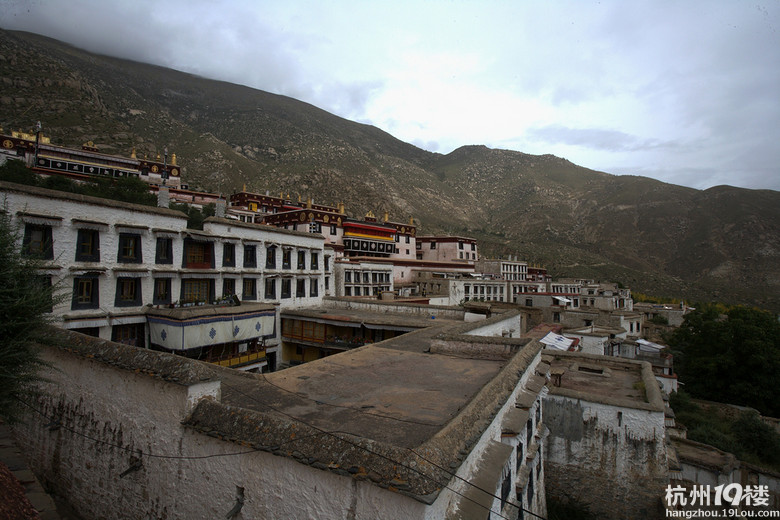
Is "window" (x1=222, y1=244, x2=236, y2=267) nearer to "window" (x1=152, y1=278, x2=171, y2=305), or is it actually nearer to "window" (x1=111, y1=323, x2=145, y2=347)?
"window" (x1=152, y1=278, x2=171, y2=305)

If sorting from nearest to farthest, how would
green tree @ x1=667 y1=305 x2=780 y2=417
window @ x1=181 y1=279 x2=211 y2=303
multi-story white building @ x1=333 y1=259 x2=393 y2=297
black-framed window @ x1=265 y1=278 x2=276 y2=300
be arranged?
window @ x1=181 y1=279 x2=211 y2=303 < black-framed window @ x1=265 y1=278 x2=276 y2=300 < green tree @ x1=667 y1=305 x2=780 y2=417 < multi-story white building @ x1=333 y1=259 x2=393 y2=297

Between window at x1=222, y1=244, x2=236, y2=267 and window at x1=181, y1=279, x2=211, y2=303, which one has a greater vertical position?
window at x1=222, y1=244, x2=236, y2=267

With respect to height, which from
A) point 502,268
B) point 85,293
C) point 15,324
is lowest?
point 85,293

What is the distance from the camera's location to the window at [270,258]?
23.2m

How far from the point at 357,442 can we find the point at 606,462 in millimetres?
10164

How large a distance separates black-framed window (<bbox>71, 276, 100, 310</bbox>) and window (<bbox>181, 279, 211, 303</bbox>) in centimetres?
367

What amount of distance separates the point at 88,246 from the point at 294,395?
14.2 meters

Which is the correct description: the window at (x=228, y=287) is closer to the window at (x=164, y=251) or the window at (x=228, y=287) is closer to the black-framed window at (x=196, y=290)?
the black-framed window at (x=196, y=290)

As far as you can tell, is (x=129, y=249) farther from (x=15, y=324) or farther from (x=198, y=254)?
(x=15, y=324)

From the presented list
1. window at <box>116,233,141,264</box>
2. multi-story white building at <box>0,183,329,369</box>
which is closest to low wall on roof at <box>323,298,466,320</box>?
multi-story white building at <box>0,183,329,369</box>

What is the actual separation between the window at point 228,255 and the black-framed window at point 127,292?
431 centimetres

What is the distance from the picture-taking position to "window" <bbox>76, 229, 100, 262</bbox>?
1565 cm

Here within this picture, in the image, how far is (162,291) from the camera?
727 inches

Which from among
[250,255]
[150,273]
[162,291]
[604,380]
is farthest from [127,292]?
[604,380]
